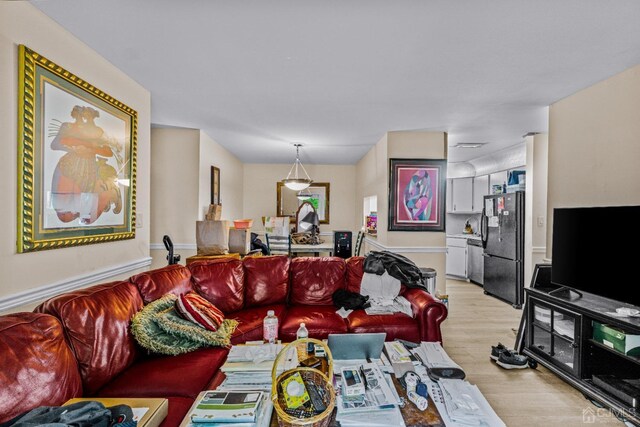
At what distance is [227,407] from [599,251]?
2819mm

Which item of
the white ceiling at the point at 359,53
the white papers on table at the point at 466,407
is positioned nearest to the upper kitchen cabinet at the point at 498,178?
the white ceiling at the point at 359,53

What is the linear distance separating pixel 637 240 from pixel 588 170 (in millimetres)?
1057

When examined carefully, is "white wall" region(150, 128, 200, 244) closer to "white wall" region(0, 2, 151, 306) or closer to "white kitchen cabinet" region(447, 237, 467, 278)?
"white wall" region(0, 2, 151, 306)

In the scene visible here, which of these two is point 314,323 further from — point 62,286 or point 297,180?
point 297,180

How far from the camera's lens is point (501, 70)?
261 cm

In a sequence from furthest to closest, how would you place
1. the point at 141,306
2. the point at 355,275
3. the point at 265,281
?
the point at 355,275, the point at 265,281, the point at 141,306

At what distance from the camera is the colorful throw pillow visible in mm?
2219

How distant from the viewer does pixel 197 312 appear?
2.26 meters

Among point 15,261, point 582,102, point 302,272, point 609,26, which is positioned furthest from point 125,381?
point 582,102

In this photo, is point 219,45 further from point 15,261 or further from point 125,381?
point 125,381

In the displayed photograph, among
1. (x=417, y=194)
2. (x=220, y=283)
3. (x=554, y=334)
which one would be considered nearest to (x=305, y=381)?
(x=220, y=283)

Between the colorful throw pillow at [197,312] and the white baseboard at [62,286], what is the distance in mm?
725

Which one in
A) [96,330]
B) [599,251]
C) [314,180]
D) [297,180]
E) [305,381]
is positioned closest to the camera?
[305,381]

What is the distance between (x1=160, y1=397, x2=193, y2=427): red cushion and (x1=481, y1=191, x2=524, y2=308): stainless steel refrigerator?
482cm
